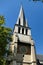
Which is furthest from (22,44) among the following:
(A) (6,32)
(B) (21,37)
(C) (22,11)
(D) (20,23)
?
(A) (6,32)

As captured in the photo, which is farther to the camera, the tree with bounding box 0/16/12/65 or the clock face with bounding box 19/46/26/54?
the clock face with bounding box 19/46/26/54

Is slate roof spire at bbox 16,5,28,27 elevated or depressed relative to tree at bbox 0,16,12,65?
elevated

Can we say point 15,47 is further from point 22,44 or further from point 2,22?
point 2,22

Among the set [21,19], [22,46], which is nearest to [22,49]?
[22,46]

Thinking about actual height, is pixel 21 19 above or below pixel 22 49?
above

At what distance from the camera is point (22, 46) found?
43.8 metres

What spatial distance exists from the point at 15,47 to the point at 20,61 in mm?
3236

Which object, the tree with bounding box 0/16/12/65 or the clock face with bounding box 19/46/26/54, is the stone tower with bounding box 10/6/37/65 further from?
the tree with bounding box 0/16/12/65

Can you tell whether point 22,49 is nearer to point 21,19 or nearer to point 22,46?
point 22,46

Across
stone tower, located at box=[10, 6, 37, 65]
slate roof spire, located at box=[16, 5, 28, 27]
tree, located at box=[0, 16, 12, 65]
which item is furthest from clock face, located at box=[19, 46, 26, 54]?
tree, located at box=[0, 16, 12, 65]

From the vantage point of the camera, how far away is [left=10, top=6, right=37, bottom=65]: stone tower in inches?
1635

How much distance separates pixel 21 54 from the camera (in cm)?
4247

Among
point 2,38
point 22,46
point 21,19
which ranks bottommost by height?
point 2,38

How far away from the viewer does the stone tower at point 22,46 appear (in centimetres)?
4153
